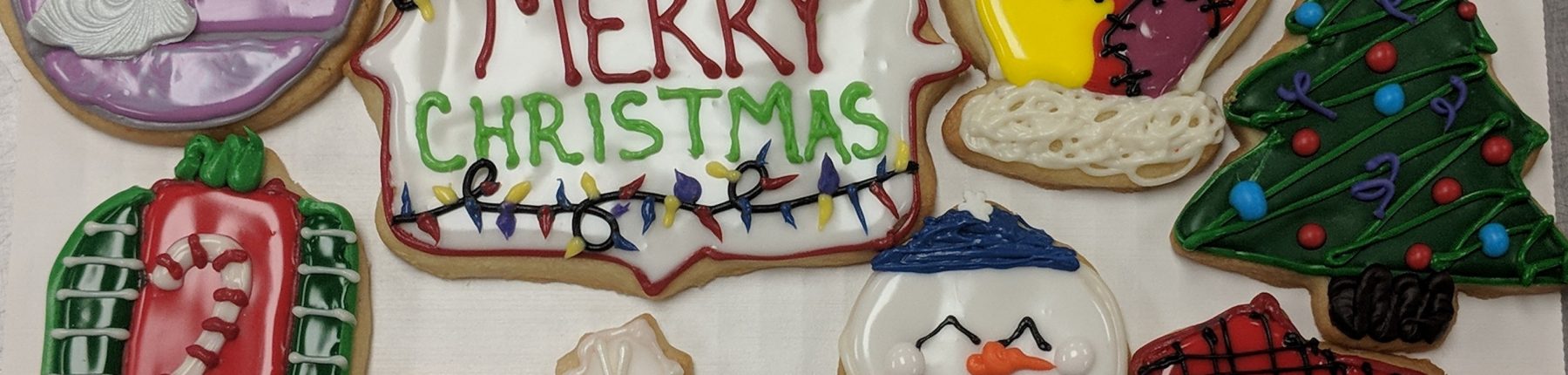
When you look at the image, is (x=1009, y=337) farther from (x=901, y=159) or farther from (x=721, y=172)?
(x=721, y=172)

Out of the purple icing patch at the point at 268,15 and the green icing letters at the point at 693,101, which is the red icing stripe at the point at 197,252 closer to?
the purple icing patch at the point at 268,15

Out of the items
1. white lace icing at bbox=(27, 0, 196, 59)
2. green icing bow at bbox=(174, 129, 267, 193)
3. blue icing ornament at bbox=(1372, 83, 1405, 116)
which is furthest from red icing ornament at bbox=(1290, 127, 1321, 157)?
white lace icing at bbox=(27, 0, 196, 59)

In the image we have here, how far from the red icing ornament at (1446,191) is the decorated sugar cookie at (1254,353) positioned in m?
0.23

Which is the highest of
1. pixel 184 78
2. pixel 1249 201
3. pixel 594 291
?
pixel 184 78

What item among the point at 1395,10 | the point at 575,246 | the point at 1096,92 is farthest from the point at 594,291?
the point at 1395,10

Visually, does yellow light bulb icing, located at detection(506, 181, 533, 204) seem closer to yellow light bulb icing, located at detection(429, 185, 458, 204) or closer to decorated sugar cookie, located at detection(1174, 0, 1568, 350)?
yellow light bulb icing, located at detection(429, 185, 458, 204)

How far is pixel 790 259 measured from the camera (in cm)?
155

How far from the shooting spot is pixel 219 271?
1.52 meters

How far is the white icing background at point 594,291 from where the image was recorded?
5.21ft

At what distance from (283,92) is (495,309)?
44 cm

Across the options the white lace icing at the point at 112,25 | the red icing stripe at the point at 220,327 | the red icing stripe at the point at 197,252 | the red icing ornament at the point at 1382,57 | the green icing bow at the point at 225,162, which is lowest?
the red icing stripe at the point at 220,327

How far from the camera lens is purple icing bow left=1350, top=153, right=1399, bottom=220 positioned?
1.54m

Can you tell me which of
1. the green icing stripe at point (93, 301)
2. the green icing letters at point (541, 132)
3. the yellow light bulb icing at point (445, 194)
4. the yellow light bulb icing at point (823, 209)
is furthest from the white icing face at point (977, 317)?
the green icing stripe at point (93, 301)

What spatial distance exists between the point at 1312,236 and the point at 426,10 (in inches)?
51.1
